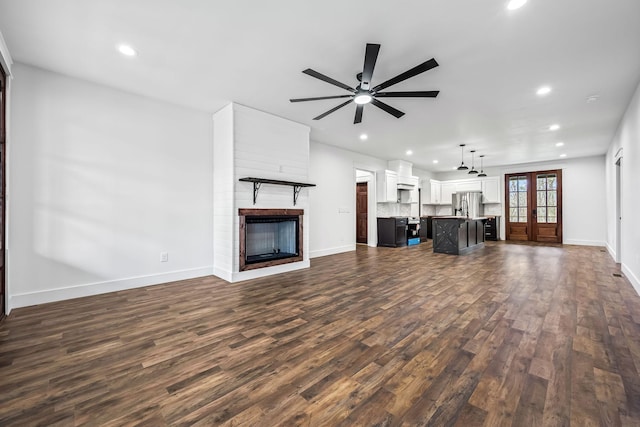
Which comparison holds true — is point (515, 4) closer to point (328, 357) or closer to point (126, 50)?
point (328, 357)

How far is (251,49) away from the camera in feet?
9.54

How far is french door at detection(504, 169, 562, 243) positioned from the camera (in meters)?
9.01

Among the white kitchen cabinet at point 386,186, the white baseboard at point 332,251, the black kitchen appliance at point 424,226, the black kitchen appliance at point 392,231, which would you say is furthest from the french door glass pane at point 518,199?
the white baseboard at point 332,251

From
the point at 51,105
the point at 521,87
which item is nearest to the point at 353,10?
the point at 521,87

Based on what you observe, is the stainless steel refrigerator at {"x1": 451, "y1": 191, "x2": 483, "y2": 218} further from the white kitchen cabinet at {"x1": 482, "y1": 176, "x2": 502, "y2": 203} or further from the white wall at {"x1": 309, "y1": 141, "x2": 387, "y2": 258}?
the white wall at {"x1": 309, "y1": 141, "x2": 387, "y2": 258}

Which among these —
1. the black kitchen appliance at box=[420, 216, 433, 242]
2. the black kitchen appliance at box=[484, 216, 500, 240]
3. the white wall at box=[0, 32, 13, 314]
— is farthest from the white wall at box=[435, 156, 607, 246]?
the white wall at box=[0, 32, 13, 314]

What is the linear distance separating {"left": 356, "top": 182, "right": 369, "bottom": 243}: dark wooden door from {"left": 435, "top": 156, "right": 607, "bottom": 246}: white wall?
6094mm

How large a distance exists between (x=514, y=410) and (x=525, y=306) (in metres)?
A: 2.04

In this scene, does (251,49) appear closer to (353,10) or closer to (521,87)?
(353,10)

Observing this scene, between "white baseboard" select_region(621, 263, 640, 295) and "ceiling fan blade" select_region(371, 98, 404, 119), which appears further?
"white baseboard" select_region(621, 263, 640, 295)

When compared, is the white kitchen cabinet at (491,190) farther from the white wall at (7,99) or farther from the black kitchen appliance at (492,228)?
the white wall at (7,99)

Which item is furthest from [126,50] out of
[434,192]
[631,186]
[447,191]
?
[447,191]

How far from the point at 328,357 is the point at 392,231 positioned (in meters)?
6.31

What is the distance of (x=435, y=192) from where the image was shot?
35.6 ft
